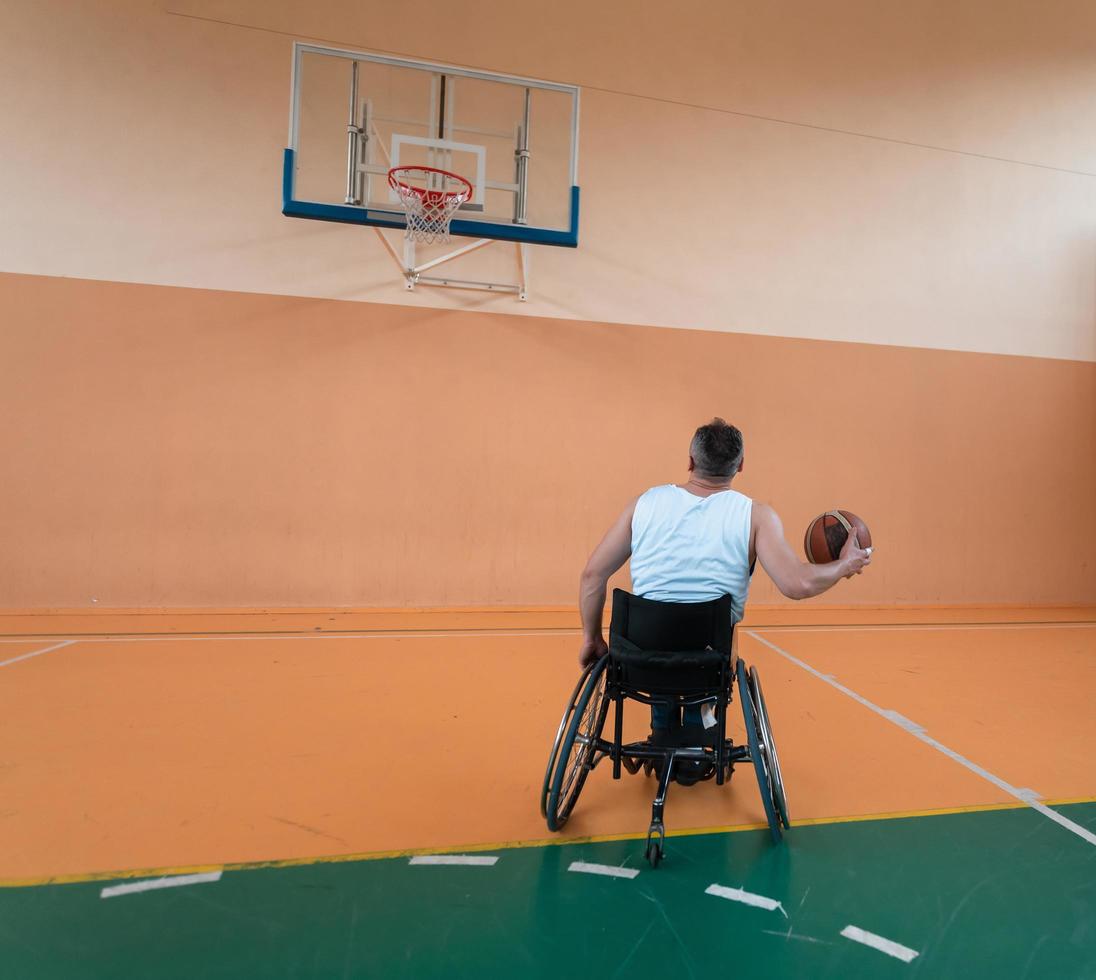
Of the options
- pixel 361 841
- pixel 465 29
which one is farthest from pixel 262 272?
pixel 361 841

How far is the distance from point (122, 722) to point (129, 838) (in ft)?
3.32

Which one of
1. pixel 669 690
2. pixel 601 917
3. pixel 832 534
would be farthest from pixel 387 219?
pixel 601 917

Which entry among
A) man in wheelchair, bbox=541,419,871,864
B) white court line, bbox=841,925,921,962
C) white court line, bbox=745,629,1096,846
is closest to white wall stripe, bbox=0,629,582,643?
white court line, bbox=745,629,1096,846

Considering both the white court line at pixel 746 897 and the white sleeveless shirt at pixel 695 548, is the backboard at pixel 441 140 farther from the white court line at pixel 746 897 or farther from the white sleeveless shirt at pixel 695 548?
the white court line at pixel 746 897

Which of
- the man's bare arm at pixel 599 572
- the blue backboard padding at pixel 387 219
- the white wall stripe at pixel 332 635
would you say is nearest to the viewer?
the man's bare arm at pixel 599 572

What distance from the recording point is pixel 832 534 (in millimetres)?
2207

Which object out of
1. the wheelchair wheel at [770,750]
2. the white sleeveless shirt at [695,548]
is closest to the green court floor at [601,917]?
the wheelchair wheel at [770,750]

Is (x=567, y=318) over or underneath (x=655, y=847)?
over

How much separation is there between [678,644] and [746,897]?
64 centimetres

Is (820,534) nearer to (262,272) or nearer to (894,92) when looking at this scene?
(262,272)

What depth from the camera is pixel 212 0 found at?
180 inches

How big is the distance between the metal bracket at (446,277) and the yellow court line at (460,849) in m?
3.75

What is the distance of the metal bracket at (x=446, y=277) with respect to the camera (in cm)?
474

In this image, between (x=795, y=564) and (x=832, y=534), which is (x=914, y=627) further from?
(x=795, y=564)
